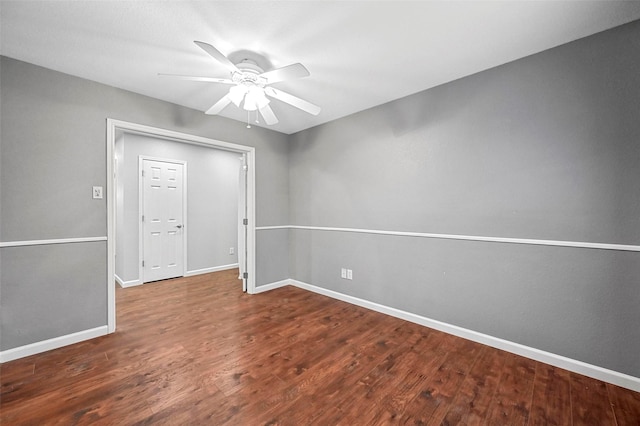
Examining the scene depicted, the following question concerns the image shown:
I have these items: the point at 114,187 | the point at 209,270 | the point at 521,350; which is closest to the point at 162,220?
the point at 209,270

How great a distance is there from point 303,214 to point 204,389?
263cm

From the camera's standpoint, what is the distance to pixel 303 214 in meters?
4.05

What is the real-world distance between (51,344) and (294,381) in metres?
2.23

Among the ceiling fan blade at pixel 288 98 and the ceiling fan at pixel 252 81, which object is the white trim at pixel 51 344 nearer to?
the ceiling fan at pixel 252 81

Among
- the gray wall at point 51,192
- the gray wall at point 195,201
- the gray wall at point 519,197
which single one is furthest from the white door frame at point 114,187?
the gray wall at point 519,197

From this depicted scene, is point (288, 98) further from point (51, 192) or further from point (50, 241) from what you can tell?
point (50, 241)

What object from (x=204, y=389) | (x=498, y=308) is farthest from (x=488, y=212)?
(x=204, y=389)

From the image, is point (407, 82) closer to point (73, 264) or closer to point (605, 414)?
→ point (605, 414)

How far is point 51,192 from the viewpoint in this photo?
2.32 meters

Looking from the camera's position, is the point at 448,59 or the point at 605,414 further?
the point at 448,59

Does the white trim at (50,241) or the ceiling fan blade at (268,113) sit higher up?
the ceiling fan blade at (268,113)

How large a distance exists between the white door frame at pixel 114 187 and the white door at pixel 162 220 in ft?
4.77

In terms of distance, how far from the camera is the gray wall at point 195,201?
410 cm

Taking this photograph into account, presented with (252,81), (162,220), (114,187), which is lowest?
(162,220)
